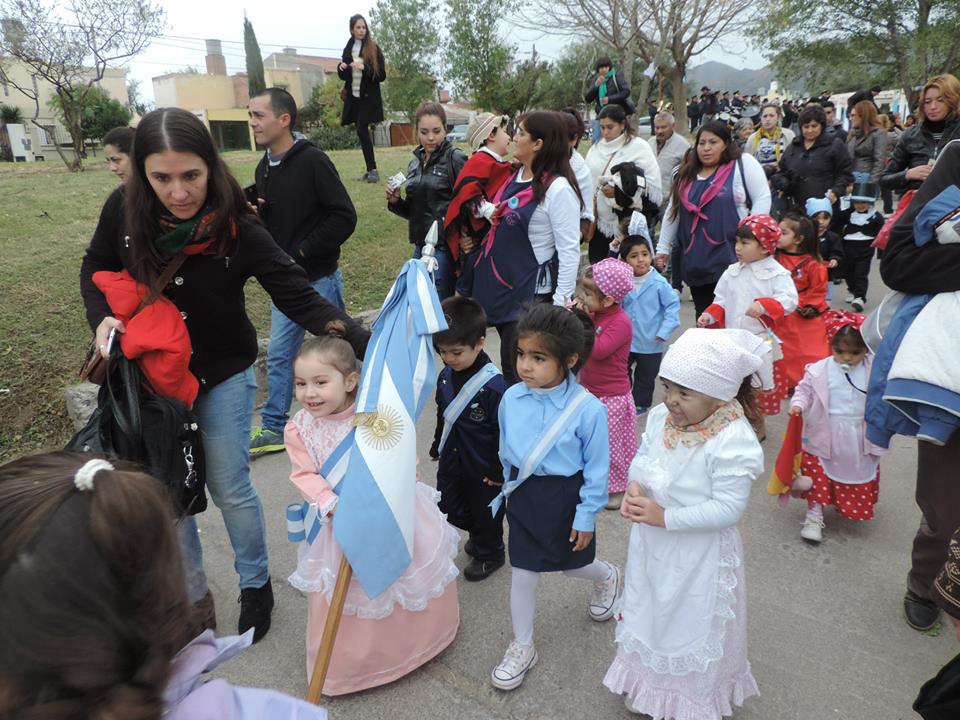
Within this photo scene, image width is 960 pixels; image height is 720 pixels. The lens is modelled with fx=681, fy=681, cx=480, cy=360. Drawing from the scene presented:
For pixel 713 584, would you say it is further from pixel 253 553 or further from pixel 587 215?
pixel 587 215

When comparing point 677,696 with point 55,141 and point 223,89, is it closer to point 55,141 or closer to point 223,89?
point 55,141

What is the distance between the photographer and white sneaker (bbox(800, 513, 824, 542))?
3320 mm

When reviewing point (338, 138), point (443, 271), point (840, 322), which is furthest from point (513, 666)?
point (338, 138)

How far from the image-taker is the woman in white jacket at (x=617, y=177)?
18.3 ft

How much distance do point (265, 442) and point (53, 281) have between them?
9.73ft

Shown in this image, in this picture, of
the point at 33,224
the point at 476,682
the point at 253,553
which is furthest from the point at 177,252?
the point at 33,224

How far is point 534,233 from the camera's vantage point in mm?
3951

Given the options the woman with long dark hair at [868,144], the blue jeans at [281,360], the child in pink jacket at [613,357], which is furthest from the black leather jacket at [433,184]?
the woman with long dark hair at [868,144]

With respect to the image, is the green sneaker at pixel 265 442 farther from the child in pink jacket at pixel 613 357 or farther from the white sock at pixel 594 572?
the white sock at pixel 594 572

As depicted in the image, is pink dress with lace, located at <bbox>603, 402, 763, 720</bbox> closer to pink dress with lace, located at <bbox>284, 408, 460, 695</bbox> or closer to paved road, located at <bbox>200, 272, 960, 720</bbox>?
paved road, located at <bbox>200, 272, 960, 720</bbox>

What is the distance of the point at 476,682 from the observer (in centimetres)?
251

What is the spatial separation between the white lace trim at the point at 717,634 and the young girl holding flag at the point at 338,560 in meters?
0.79

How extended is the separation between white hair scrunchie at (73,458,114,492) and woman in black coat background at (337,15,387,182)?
8119 mm

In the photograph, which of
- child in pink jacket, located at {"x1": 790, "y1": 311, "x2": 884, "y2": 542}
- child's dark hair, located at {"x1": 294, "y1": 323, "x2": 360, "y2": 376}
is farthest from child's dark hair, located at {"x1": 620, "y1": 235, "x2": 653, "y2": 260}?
child's dark hair, located at {"x1": 294, "y1": 323, "x2": 360, "y2": 376}
